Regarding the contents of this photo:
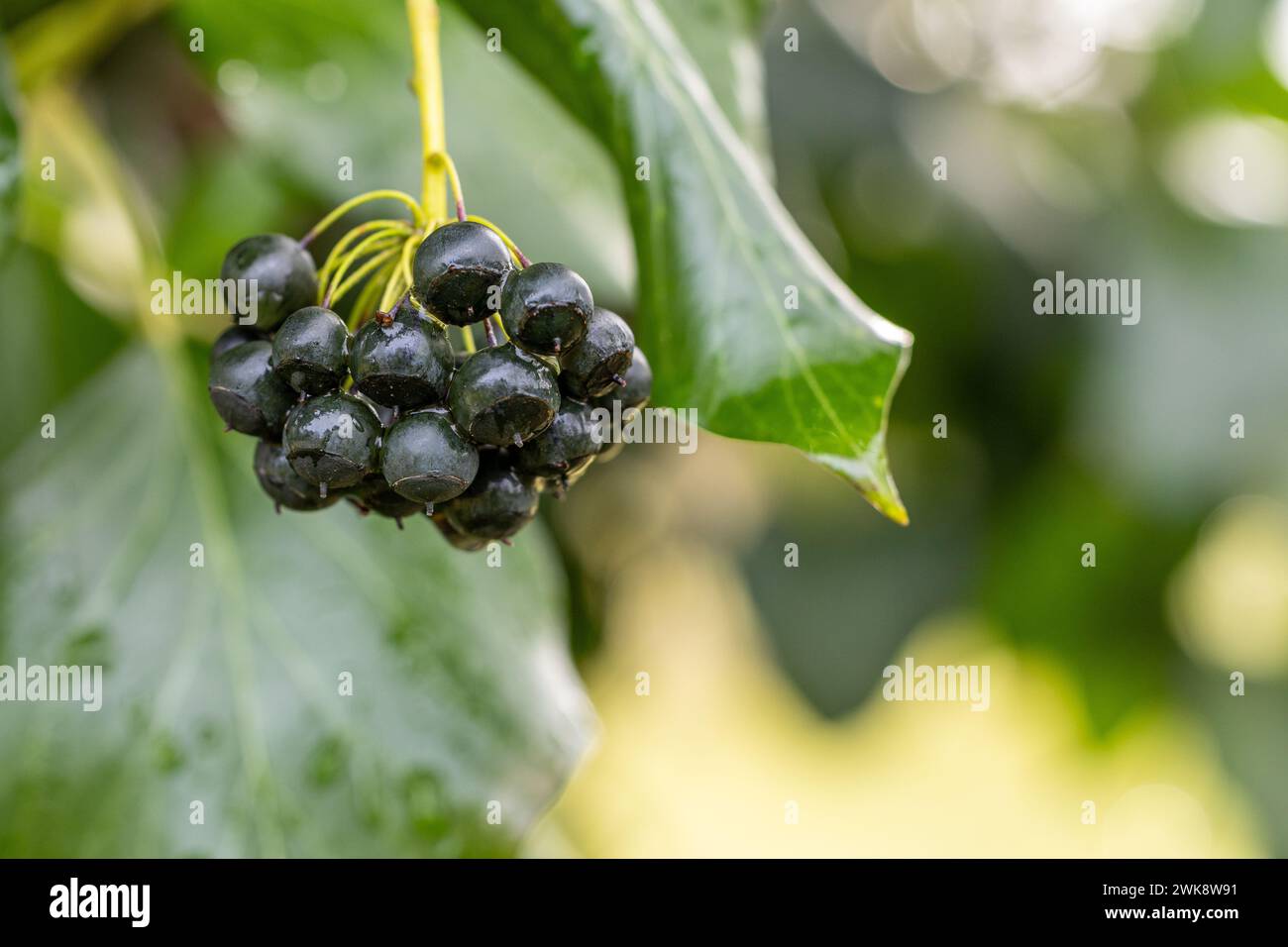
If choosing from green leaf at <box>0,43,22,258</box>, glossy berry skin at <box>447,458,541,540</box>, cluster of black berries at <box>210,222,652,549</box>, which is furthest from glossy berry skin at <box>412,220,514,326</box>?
green leaf at <box>0,43,22,258</box>

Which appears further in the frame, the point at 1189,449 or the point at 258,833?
the point at 1189,449

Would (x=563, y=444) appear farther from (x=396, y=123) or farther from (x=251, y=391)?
(x=396, y=123)

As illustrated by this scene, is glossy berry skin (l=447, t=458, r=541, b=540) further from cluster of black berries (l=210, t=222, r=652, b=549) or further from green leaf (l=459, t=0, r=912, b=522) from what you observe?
green leaf (l=459, t=0, r=912, b=522)

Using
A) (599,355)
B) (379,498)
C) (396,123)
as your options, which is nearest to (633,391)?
(599,355)

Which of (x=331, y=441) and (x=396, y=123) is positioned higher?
(x=396, y=123)

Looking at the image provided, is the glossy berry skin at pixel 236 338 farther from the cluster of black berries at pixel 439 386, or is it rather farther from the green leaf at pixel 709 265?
the green leaf at pixel 709 265
